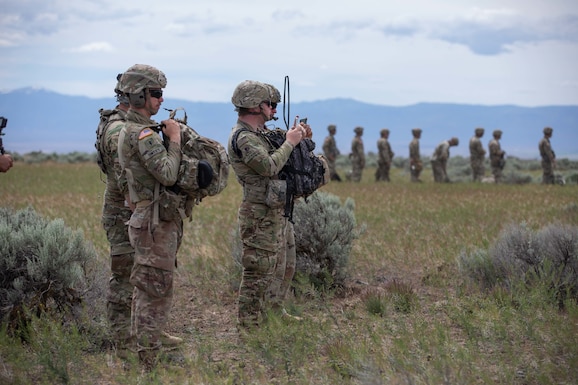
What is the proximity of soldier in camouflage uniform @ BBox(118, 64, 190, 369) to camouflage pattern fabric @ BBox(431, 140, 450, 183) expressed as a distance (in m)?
22.9

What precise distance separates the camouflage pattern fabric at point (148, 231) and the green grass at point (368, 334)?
362mm

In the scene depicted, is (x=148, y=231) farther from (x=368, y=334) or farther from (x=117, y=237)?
(x=368, y=334)

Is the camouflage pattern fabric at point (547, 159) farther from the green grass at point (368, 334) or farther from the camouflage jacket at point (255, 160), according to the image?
the camouflage jacket at point (255, 160)

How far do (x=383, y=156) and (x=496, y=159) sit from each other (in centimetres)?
403

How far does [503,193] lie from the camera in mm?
22172

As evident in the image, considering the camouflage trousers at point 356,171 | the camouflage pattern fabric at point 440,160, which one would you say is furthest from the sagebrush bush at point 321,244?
the camouflage trousers at point 356,171

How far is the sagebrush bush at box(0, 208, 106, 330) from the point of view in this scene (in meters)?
6.74

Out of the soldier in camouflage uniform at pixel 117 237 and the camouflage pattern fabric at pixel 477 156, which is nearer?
the soldier in camouflage uniform at pixel 117 237

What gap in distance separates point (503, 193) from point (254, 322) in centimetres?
1675

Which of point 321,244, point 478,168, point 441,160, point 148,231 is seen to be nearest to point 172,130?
point 148,231

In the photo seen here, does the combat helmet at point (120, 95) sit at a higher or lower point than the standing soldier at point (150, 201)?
higher

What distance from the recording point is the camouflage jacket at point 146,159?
5.50 meters

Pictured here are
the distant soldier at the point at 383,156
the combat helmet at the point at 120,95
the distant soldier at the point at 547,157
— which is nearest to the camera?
the combat helmet at the point at 120,95

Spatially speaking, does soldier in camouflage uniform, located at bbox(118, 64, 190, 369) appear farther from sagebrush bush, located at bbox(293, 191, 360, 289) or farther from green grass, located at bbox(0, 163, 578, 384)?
sagebrush bush, located at bbox(293, 191, 360, 289)
